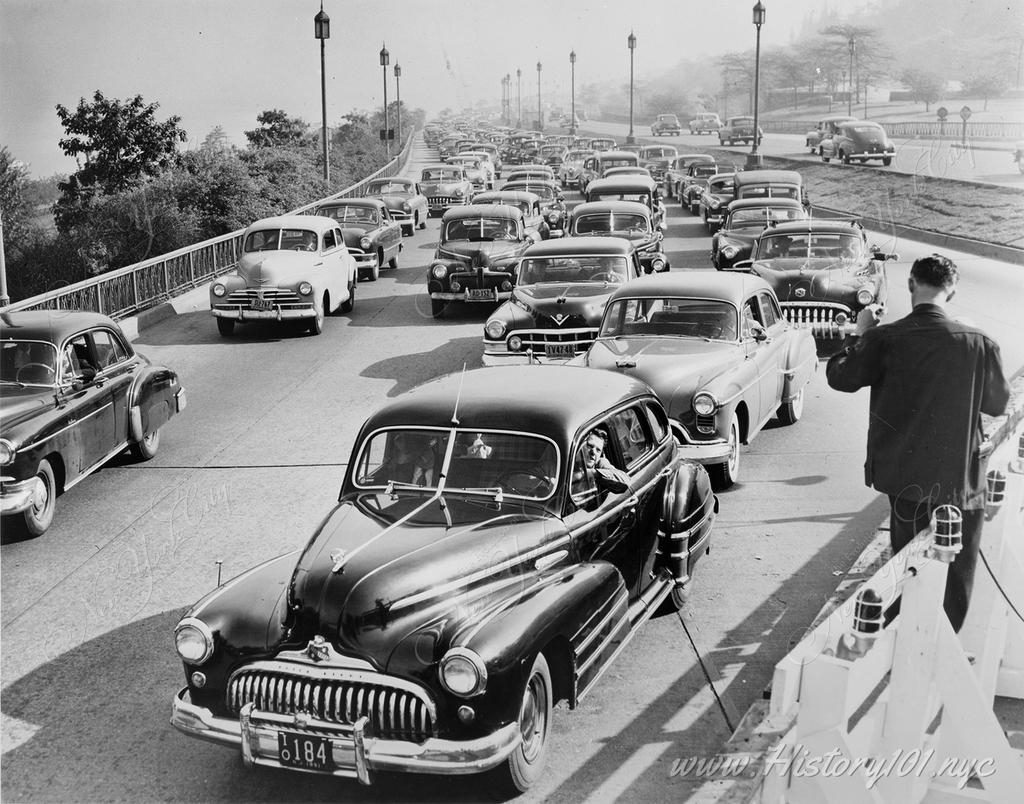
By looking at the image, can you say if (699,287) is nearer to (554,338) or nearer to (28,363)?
(554,338)

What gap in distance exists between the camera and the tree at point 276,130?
58.9 meters

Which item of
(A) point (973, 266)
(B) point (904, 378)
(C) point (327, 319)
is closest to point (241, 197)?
(C) point (327, 319)

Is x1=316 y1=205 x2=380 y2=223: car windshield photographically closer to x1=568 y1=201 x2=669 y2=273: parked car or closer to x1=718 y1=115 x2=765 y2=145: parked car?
x1=568 y1=201 x2=669 y2=273: parked car

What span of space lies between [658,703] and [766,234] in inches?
481

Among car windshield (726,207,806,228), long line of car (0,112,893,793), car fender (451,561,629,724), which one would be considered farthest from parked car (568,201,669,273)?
car fender (451,561,629,724)

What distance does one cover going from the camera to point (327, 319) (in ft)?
63.7

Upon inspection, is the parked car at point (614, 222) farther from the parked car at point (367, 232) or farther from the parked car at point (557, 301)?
the parked car at point (367, 232)

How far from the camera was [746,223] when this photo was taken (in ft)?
72.6

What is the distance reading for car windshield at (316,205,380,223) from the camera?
24531 millimetres

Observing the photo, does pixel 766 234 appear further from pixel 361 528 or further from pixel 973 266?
pixel 361 528

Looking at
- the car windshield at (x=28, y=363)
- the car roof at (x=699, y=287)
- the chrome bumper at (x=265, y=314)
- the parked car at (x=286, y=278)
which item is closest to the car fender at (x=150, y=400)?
the car windshield at (x=28, y=363)

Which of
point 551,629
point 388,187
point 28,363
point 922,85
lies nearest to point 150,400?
point 28,363

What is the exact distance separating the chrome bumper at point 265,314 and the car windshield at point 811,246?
6819mm

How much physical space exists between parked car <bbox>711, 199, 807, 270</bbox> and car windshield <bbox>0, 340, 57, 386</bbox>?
13.4m
